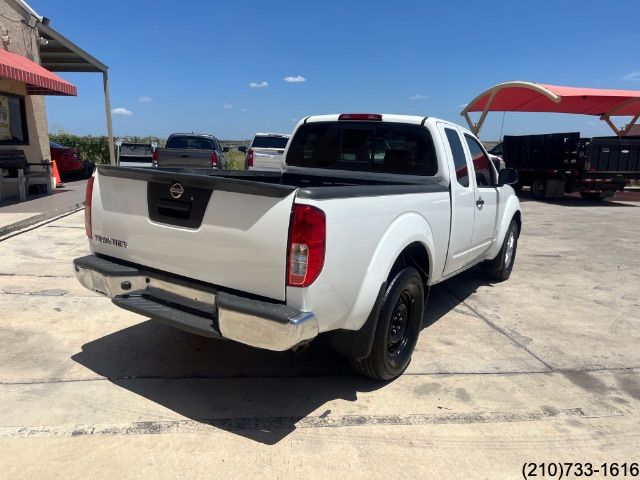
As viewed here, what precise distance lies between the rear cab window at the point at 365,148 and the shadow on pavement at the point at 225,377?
1804mm

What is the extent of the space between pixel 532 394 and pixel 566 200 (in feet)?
54.2

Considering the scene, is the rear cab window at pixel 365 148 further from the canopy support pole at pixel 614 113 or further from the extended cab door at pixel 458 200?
the canopy support pole at pixel 614 113

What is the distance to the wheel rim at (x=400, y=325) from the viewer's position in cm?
372

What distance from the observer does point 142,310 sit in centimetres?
323

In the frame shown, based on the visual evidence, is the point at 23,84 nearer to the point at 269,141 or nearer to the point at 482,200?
the point at 269,141

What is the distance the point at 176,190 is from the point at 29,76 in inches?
376

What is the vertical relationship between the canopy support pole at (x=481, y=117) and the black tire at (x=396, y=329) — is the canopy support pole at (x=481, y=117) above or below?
above

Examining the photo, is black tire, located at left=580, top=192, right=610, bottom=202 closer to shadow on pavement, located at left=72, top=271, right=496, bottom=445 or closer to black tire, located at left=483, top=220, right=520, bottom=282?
black tire, located at left=483, top=220, right=520, bottom=282

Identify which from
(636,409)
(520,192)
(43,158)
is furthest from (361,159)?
(520,192)

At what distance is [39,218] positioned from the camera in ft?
30.8

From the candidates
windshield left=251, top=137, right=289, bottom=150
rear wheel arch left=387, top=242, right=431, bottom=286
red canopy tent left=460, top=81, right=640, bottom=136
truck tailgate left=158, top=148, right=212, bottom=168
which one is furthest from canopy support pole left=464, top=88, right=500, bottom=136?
rear wheel arch left=387, top=242, right=431, bottom=286

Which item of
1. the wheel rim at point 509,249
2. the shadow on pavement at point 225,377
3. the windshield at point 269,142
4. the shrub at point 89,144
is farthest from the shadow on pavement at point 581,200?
the shrub at point 89,144

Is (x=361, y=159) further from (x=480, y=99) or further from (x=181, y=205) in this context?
(x=480, y=99)

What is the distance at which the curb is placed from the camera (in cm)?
811
